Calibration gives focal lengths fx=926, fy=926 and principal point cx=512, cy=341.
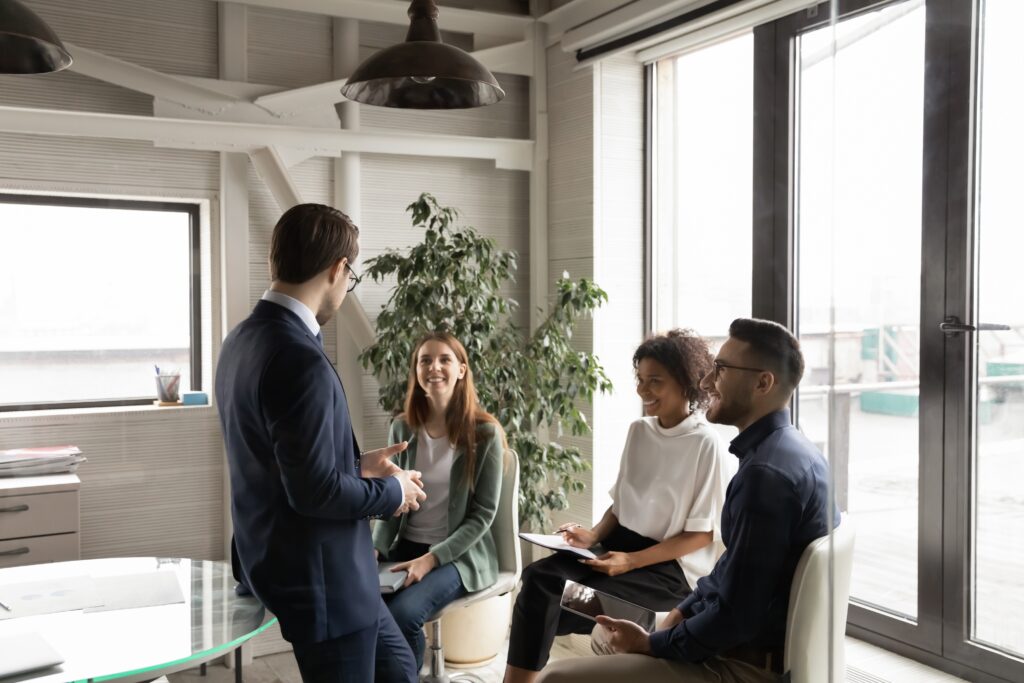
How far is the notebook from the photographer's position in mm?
1660

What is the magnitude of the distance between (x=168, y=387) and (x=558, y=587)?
1.84 metres

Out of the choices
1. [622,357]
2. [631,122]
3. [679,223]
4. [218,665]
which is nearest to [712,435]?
[679,223]

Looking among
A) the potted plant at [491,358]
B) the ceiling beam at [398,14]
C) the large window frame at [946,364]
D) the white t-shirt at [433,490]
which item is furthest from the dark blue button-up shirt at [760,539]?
the ceiling beam at [398,14]

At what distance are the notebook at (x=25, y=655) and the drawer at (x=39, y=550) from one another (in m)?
1.14

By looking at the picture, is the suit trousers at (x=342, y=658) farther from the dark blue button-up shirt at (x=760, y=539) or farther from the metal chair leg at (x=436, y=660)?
the metal chair leg at (x=436, y=660)

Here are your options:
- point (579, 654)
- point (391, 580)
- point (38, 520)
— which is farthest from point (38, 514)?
point (579, 654)

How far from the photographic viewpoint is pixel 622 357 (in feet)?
12.4

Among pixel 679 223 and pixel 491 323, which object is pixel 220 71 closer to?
pixel 491 323

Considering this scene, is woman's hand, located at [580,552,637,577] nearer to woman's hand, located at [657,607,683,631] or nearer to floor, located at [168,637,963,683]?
floor, located at [168,637,963,683]

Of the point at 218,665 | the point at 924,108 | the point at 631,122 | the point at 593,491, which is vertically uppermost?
the point at 631,122

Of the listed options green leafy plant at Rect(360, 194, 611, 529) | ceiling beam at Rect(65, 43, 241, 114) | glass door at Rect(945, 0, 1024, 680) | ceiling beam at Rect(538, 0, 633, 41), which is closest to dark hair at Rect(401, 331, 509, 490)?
green leafy plant at Rect(360, 194, 611, 529)

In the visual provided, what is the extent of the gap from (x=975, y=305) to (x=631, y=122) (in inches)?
122

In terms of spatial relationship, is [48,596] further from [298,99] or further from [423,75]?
[298,99]

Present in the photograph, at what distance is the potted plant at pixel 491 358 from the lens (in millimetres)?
3350
